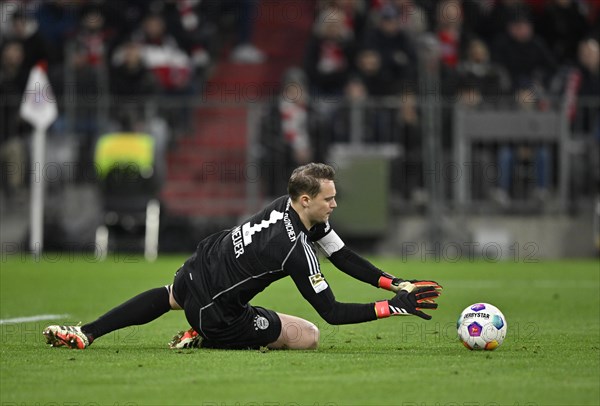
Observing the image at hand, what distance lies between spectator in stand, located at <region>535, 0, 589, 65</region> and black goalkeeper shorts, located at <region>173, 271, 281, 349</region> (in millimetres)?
16507

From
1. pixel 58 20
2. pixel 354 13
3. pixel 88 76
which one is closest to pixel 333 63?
pixel 354 13

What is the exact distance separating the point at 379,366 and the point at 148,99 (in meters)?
14.8

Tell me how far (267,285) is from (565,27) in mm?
16941

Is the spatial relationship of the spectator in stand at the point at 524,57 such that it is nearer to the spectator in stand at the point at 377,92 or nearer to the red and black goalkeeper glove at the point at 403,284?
the spectator in stand at the point at 377,92

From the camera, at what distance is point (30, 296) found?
45.4 feet

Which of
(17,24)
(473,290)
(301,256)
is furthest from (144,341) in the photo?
(17,24)

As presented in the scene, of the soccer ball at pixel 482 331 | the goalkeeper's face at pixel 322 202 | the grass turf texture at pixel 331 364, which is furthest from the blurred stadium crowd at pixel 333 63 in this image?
the goalkeeper's face at pixel 322 202

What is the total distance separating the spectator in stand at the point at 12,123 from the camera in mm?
21125

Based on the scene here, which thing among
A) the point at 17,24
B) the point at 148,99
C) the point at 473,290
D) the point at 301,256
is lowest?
A: the point at 473,290

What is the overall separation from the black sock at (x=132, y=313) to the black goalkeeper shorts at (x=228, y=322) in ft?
0.46

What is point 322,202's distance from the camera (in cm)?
842

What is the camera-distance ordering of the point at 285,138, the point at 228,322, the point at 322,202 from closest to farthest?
1. the point at 322,202
2. the point at 228,322
3. the point at 285,138

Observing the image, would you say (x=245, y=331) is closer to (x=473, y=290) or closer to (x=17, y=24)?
(x=473, y=290)

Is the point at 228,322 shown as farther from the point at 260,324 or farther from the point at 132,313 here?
the point at 132,313
